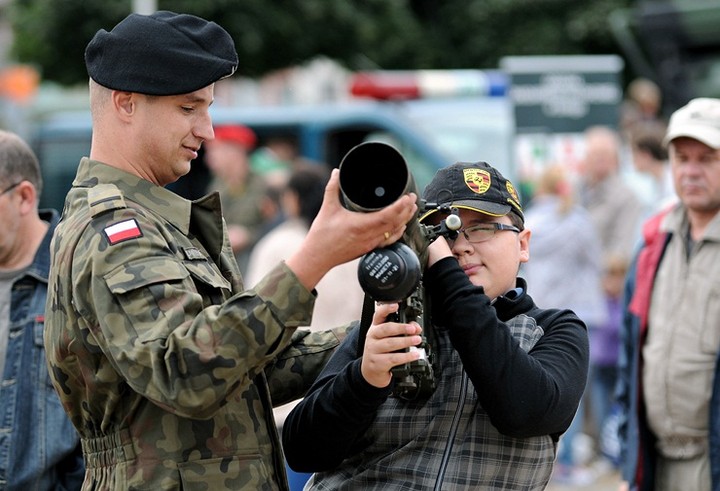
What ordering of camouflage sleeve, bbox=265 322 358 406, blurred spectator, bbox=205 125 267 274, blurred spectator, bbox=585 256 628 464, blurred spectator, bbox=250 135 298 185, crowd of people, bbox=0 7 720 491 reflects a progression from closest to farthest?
crowd of people, bbox=0 7 720 491
camouflage sleeve, bbox=265 322 358 406
blurred spectator, bbox=585 256 628 464
blurred spectator, bbox=205 125 267 274
blurred spectator, bbox=250 135 298 185

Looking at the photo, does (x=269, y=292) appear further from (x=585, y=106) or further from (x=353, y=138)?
(x=353, y=138)

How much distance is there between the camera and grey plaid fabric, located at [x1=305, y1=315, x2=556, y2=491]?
271 cm

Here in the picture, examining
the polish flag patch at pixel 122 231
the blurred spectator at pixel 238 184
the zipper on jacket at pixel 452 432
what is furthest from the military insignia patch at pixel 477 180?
the blurred spectator at pixel 238 184

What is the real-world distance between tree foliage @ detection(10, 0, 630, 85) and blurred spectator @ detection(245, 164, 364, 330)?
34.2 feet

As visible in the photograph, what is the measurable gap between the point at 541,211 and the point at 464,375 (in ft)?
19.6

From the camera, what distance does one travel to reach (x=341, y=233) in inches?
91.2

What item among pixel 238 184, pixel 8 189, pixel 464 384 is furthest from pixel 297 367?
pixel 238 184

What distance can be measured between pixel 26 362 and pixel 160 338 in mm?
1301

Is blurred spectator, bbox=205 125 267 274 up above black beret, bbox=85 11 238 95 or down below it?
below

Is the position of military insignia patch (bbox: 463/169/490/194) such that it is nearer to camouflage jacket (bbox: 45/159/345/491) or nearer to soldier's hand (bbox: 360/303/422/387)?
soldier's hand (bbox: 360/303/422/387)

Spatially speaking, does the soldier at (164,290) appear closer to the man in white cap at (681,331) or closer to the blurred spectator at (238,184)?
the man in white cap at (681,331)

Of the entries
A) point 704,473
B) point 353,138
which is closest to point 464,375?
point 704,473

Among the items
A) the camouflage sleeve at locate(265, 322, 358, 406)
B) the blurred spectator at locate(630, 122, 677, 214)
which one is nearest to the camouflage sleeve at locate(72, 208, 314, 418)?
the camouflage sleeve at locate(265, 322, 358, 406)

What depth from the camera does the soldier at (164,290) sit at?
2.36 m
